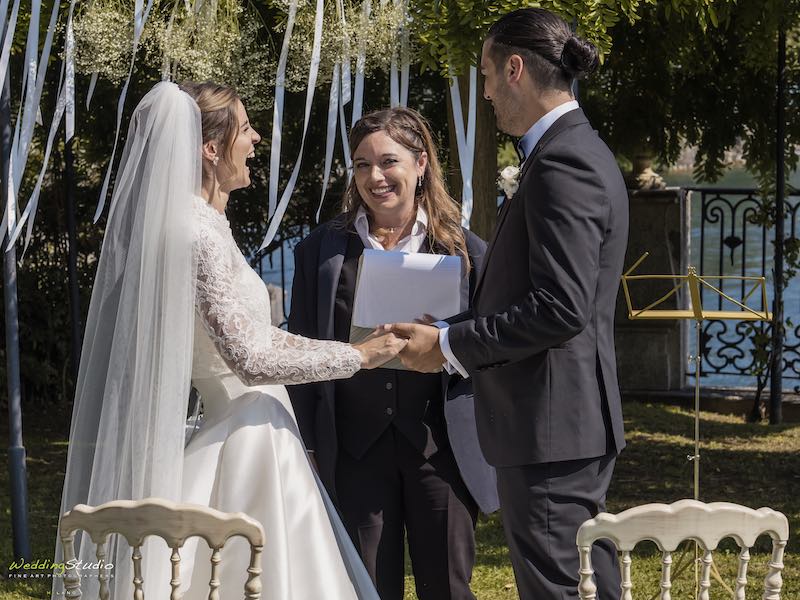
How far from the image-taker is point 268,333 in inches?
112

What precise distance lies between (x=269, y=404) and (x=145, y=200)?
24.4 inches

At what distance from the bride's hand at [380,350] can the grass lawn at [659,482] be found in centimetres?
195

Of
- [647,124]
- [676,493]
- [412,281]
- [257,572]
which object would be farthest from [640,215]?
[257,572]

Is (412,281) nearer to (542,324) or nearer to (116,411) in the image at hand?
(542,324)

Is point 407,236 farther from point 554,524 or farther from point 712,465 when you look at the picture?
point 712,465

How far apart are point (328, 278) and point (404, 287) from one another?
0.28 m

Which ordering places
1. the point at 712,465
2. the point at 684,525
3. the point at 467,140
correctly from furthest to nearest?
the point at 712,465 → the point at 467,140 → the point at 684,525

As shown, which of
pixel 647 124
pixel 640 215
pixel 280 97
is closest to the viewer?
pixel 280 97

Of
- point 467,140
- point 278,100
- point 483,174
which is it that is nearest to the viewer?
point 278,100

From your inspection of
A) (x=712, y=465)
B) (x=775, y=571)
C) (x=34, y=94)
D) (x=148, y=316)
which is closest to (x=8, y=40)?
(x=34, y=94)

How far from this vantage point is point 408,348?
9.75 feet

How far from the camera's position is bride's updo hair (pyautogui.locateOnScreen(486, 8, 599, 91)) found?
8.69 feet

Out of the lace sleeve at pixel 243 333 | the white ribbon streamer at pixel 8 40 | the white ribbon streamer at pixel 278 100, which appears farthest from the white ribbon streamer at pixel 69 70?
the lace sleeve at pixel 243 333

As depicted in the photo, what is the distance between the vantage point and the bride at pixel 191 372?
108 inches
